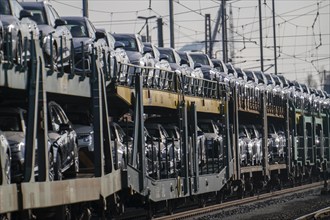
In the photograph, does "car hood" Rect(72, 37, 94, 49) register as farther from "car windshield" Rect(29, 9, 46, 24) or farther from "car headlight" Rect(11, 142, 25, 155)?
"car headlight" Rect(11, 142, 25, 155)

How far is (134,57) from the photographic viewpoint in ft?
85.3

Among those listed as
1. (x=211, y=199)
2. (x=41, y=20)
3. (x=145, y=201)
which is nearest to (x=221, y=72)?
(x=211, y=199)

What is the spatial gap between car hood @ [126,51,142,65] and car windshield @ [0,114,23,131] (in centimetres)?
1066

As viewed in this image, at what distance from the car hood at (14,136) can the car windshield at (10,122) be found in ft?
0.52

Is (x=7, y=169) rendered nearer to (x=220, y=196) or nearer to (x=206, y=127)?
(x=206, y=127)

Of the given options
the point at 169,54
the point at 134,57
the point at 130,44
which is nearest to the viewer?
the point at 134,57

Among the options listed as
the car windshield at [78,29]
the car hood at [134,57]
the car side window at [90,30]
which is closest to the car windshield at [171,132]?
the car hood at [134,57]

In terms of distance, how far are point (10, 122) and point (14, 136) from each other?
42cm

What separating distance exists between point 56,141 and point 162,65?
38.7ft

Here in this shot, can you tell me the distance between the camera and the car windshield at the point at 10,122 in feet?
48.7

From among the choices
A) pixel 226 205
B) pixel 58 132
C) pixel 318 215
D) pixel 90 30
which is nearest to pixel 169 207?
pixel 318 215

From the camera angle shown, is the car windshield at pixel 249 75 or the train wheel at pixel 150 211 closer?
the train wheel at pixel 150 211

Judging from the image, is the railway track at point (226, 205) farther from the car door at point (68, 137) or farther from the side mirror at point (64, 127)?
the side mirror at point (64, 127)

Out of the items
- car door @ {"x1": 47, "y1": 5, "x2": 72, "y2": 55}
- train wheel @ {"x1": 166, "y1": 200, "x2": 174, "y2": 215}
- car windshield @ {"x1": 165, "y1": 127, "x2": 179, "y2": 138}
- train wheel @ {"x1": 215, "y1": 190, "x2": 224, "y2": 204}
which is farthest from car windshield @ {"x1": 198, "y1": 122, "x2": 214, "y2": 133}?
car door @ {"x1": 47, "y1": 5, "x2": 72, "y2": 55}
